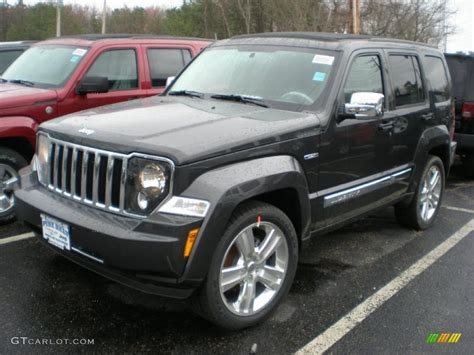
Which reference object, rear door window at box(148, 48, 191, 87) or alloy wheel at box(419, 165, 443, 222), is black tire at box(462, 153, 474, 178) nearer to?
alloy wheel at box(419, 165, 443, 222)

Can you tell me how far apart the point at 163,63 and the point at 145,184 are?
13.1 feet

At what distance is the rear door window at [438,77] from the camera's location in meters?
5.17

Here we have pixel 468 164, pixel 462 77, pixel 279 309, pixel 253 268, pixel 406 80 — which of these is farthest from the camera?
pixel 468 164

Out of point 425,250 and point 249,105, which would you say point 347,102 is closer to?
point 249,105

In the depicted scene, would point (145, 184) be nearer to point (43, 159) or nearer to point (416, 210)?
point (43, 159)

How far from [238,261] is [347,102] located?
161 centimetres

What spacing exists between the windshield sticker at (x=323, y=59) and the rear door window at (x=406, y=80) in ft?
2.88

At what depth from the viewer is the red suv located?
4910mm

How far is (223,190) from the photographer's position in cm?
279

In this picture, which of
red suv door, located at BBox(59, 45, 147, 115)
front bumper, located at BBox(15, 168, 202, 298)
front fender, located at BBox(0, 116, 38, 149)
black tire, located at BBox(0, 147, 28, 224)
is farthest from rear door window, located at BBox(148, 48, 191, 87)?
front bumper, located at BBox(15, 168, 202, 298)

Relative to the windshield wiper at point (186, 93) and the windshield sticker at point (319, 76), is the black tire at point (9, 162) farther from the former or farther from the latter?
the windshield sticker at point (319, 76)

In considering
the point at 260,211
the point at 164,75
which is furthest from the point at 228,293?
the point at 164,75

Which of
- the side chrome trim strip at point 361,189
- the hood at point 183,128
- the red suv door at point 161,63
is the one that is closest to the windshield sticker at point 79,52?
the red suv door at point 161,63

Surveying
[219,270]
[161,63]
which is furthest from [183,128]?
[161,63]
